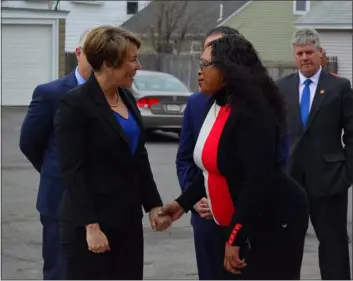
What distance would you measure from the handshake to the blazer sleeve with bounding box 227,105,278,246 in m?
0.63

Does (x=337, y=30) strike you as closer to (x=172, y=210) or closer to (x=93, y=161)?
(x=172, y=210)

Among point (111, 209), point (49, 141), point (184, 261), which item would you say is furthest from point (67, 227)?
point (184, 261)

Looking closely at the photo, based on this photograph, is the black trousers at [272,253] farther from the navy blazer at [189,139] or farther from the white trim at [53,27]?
the white trim at [53,27]

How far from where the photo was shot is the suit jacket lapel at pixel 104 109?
463 centimetres

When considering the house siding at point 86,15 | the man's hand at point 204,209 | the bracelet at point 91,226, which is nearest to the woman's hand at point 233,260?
the man's hand at point 204,209

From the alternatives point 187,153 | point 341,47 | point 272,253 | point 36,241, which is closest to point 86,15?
point 341,47

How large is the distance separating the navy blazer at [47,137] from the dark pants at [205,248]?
0.91 metres

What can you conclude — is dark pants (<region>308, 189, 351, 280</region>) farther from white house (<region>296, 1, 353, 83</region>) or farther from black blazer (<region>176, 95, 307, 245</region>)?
white house (<region>296, 1, 353, 83</region>)

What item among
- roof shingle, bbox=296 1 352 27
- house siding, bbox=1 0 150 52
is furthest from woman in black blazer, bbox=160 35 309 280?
house siding, bbox=1 0 150 52

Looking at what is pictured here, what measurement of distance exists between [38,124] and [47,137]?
0.35 feet

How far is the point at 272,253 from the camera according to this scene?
4461 millimetres

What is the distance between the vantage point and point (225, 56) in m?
4.49

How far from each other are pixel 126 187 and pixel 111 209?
0.13 m

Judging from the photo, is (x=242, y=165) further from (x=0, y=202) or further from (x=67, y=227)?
(x=0, y=202)
